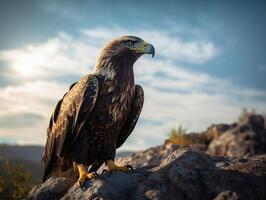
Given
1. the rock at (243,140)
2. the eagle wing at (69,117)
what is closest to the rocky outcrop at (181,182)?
the eagle wing at (69,117)

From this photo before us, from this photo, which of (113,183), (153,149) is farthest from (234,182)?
(153,149)

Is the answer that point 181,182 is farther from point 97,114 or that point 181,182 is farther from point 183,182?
point 97,114

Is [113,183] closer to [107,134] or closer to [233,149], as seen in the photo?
[107,134]

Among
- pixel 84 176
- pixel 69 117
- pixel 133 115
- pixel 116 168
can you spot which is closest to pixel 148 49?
pixel 133 115

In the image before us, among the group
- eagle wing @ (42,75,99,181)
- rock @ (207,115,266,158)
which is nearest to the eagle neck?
eagle wing @ (42,75,99,181)

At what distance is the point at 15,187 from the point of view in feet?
42.4

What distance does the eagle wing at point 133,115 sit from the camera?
8.37m

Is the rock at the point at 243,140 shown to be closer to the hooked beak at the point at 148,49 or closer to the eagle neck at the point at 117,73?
the hooked beak at the point at 148,49

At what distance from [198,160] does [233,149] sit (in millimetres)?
10009

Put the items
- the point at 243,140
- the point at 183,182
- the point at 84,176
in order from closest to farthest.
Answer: the point at 183,182, the point at 84,176, the point at 243,140

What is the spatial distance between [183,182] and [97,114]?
2.12 metres

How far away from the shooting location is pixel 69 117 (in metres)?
7.77

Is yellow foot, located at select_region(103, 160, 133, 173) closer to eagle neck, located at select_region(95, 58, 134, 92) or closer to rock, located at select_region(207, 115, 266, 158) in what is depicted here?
eagle neck, located at select_region(95, 58, 134, 92)

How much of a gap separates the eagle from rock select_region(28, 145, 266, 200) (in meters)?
0.51
